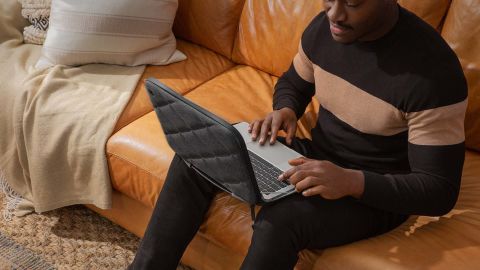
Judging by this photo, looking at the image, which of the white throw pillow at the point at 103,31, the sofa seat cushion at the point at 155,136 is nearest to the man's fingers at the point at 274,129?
the sofa seat cushion at the point at 155,136

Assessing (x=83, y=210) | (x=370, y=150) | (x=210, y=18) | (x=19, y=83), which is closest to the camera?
(x=370, y=150)

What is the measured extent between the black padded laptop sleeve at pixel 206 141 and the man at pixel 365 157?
10 centimetres

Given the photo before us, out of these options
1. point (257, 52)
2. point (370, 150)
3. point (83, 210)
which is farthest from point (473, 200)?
point (83, 210)

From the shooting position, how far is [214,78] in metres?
1.86

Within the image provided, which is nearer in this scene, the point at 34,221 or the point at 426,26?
the point at 426,26

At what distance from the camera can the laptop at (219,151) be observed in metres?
1.00

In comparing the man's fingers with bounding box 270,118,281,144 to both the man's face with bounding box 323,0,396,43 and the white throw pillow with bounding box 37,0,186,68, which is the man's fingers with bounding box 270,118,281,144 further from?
the white throw pillow with bounding box 37,0,186,68

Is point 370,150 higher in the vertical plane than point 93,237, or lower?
higher

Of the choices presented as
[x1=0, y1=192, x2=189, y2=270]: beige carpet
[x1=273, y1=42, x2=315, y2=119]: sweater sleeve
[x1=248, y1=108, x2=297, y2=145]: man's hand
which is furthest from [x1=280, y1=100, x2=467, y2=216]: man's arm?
[x1=0, y1=192, x2=189, y2=270]: beige carpet

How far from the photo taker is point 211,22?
194 cm

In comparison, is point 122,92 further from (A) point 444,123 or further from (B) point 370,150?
(A) point 444,123

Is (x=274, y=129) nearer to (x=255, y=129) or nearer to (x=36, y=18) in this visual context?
(x=255, y=129)

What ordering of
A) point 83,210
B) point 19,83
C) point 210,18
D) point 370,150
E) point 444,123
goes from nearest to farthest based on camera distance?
point 444,123, point 370,150, point 19,83, point 83,210, point 210,18

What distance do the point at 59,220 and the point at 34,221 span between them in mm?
82
